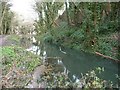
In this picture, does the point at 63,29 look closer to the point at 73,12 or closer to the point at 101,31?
the point at 73,12

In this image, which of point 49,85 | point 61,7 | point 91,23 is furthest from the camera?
point 61,7

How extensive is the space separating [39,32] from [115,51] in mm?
6297

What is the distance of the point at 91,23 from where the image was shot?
22.8ft

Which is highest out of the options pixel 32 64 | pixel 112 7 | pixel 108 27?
pixel 112 7

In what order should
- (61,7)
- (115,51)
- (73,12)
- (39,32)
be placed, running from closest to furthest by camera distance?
(115,51), (73,12), (61,7), (39,32)

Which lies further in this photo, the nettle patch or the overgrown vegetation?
the overgrown vegetation

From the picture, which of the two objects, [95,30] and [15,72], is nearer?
[15,72]

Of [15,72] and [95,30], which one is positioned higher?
[95,30]

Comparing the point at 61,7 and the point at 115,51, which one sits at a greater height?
the point at 61,7

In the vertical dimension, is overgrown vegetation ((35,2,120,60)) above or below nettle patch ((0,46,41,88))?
above

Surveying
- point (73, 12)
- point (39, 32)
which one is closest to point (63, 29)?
point (73, 12)

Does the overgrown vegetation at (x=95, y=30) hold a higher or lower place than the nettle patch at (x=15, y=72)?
higher

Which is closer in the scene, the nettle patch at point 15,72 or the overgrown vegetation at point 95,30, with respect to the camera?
the nettle patch at point 15,72

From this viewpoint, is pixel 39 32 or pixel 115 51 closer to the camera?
pixel 115 51
